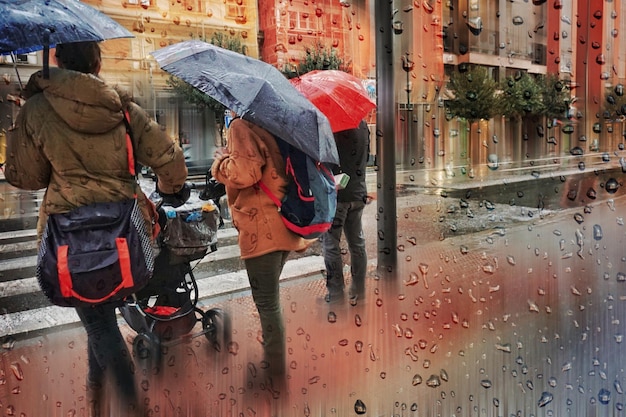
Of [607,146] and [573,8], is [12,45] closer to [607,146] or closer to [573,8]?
[573,8]

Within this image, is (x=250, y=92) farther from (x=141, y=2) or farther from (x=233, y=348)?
(x=233, y=348)

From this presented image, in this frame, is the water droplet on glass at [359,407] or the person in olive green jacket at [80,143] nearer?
the person in olive green jacket at [80,143]

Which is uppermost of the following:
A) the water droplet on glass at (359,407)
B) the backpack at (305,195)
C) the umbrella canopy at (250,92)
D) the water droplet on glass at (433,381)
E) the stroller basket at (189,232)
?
the umbrella canopy at (250,92)

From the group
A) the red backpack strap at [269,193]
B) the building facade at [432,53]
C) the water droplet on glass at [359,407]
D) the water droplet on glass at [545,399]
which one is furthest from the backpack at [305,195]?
the water droplet on glass at [545,399]

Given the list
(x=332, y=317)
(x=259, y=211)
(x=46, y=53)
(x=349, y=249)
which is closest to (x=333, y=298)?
(x=332, y=317)

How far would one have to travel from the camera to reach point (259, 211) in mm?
2262

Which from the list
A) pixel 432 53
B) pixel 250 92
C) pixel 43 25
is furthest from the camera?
pixel 432 53

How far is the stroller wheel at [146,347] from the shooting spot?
267cm

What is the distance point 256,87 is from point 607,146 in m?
1.81

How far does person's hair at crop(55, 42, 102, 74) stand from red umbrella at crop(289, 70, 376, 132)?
3.18 feet

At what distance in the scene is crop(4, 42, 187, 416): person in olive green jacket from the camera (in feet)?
5.96

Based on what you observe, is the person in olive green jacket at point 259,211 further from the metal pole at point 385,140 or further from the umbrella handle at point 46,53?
the metal pole at point 385,140

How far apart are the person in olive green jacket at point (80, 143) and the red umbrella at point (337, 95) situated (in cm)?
83

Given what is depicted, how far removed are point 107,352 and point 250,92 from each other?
1222 mm
